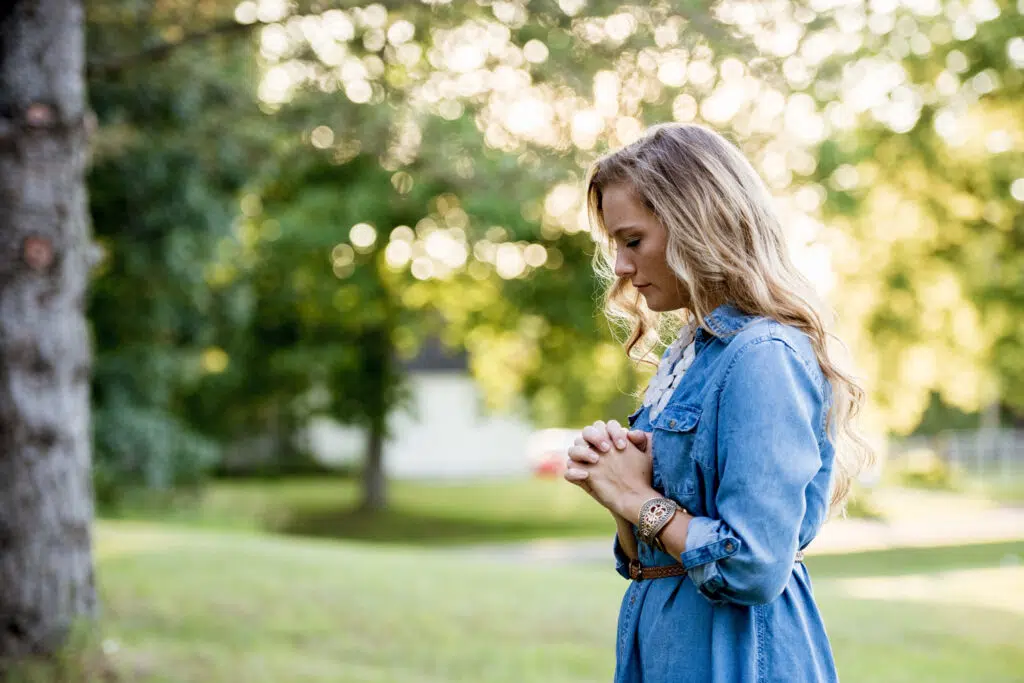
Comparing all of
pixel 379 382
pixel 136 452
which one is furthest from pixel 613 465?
pixel 379 382

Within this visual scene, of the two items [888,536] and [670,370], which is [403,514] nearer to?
[888,536]

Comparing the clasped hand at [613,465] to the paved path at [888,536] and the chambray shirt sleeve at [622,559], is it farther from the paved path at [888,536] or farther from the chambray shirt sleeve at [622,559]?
the paved path at [888,536]

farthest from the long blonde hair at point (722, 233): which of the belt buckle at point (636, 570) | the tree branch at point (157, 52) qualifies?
the tree branch at point (157, 52)

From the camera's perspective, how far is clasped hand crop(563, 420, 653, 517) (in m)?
2.20

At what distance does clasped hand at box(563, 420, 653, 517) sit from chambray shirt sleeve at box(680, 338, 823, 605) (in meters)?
0.17

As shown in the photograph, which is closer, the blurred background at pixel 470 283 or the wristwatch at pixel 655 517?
the wristwatch at pixel 655 517

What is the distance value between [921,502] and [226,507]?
19.9 meters

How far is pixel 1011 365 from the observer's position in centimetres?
2219

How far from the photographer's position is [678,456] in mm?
2172

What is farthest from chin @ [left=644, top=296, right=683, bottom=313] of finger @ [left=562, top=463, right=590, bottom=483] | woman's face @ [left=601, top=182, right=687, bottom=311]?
finger @ [left=562, top=463, right=590, bottom=483]

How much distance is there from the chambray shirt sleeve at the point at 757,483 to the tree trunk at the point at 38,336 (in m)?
5.50

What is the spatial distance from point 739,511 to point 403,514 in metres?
28.3

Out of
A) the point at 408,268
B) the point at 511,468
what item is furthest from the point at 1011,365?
the point at 511,468

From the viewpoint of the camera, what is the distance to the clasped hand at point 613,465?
7.21 feet
